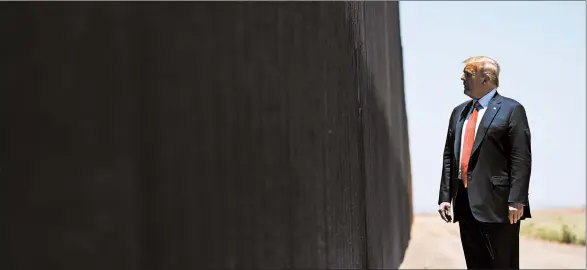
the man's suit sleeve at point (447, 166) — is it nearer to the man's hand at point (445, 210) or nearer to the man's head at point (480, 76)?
the man's hand at point (445, 210)

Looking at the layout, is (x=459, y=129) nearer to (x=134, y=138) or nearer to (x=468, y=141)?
(x=468, y=141)

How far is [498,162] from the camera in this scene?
2980 mm

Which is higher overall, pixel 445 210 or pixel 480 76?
pixel 480 76

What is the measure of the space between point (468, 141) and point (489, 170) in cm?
15

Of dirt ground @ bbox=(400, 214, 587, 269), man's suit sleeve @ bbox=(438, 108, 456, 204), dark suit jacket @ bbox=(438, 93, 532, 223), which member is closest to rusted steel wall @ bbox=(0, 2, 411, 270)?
dark suit jacket @ bbox=(438, 93, 532, 223)

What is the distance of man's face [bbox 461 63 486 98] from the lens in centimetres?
296

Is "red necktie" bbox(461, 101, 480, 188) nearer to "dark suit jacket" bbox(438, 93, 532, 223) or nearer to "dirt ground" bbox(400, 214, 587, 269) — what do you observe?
"dark suit jacket" bbox(438, 93, 532, 223)

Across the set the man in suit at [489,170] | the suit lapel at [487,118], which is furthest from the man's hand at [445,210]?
the suit lapel at [487,118]

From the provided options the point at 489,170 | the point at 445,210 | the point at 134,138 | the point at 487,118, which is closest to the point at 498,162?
the point at 489,170

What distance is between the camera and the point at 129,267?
121 cm

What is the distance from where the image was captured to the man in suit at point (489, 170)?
9.61 feet

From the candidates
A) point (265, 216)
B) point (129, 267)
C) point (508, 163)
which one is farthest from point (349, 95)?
point (129, 267)

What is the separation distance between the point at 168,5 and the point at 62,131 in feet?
0.94

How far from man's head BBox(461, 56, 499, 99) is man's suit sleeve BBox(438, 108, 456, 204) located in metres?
0.23
